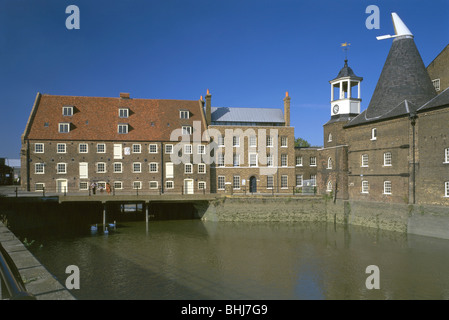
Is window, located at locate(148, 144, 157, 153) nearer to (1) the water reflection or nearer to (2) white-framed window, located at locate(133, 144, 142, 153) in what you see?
(2) white-framed window, located at locate(133, 144, 142, 153)

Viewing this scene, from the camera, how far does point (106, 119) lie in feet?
131

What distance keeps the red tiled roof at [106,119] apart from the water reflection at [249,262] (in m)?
13.5

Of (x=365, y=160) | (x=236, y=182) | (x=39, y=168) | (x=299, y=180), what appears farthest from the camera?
(x=299, y=180)

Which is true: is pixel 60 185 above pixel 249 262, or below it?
above

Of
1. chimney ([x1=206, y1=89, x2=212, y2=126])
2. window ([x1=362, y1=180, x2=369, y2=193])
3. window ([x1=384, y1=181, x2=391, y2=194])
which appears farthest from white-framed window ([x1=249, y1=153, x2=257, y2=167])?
window ([x1=384, y1=181, x2=391, y2=194])

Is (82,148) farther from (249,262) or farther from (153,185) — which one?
(249,262)

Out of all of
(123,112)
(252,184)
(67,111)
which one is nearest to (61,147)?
(67,111)

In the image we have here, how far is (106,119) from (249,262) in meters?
27.3

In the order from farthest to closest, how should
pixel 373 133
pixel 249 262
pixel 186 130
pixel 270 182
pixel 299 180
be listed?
1. pixel 299 180
2. pixel 270 182
3. pixel 186 130
4. pixel 373 133
5. pixel 249 262

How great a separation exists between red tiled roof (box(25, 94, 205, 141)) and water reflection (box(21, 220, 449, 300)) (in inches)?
530

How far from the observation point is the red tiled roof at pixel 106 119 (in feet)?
125

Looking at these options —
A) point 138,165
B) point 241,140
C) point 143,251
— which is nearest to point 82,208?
point 138,165

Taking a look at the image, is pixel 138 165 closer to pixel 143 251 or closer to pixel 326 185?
pixel 143 251
